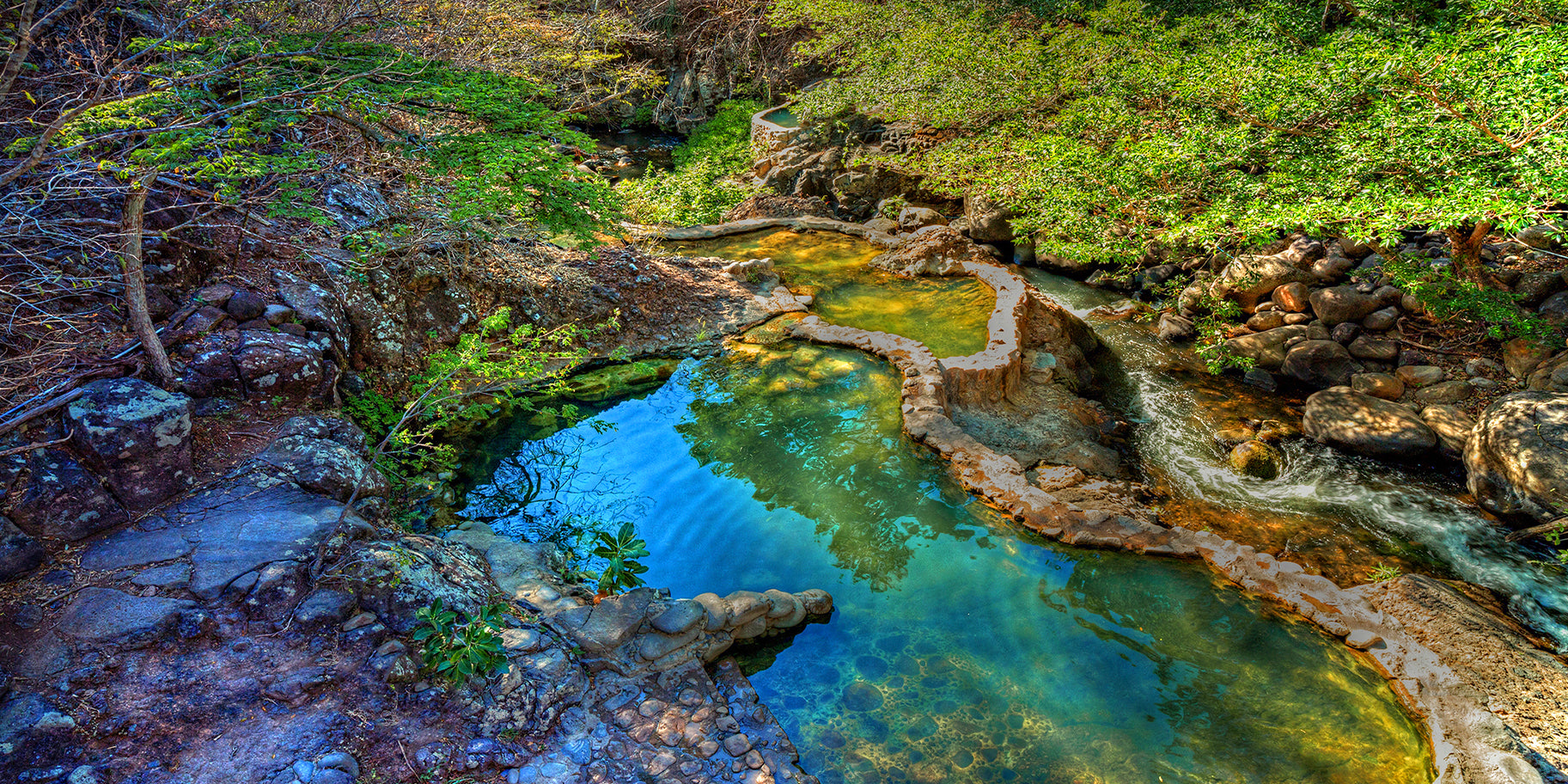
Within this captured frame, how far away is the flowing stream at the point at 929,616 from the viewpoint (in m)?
4.30

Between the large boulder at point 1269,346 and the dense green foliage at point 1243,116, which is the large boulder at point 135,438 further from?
the large boulder at point 1269,346

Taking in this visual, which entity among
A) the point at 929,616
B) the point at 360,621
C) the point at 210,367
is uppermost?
the point at 210,367

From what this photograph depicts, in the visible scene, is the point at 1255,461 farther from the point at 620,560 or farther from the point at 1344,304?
the point at 620,560

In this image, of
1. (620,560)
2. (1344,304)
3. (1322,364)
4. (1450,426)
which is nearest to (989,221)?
(1344,304)

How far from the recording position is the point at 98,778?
2.94 m

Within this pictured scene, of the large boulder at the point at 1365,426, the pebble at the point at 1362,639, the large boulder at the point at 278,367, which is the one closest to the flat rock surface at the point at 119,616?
the large boulder at the point at 278,367

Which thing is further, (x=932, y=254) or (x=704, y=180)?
(x=704, y=180)

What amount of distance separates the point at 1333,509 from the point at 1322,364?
296 centimetres

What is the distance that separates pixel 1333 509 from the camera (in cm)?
696

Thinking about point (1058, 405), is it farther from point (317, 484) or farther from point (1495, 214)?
point (317, 484)

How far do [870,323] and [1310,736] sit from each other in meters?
6.98

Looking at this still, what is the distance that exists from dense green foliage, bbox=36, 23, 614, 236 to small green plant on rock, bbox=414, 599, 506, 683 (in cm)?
288

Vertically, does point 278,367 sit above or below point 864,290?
above

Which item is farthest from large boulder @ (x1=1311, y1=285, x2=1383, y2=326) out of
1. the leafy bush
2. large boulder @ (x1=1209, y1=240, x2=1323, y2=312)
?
the leafy bush
